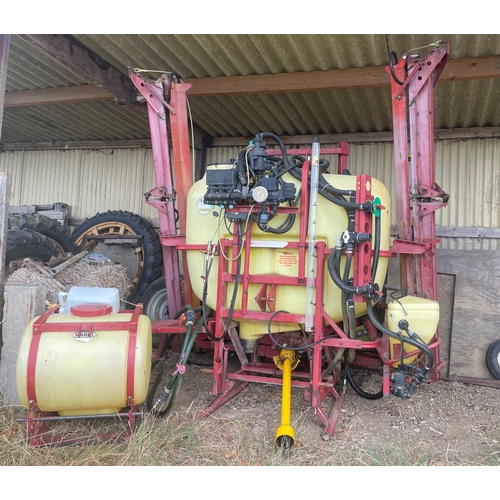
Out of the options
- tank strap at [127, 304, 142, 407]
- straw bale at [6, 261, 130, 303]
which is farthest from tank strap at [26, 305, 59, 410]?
straw bale at [6, 261, 130, 303]

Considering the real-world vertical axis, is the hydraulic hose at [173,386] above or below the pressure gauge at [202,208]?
below

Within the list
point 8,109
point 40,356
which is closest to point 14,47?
point 8,109

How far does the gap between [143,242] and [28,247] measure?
1.88 m

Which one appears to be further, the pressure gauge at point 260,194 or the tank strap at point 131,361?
the pressure gauge at point 260,194

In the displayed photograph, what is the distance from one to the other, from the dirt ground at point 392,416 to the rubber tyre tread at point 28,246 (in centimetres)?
289

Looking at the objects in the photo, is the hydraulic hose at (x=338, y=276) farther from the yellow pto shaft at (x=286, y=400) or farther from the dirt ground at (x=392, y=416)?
the dirt ground at (x=392, y=416)

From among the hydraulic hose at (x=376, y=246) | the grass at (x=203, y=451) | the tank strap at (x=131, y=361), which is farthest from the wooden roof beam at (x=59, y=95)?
the grass at (x=203, y=451)

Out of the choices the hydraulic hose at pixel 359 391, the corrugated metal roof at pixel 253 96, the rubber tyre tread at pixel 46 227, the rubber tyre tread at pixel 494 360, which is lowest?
the hydraulic hose at pixel 359 391

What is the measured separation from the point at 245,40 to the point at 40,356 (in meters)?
3.76

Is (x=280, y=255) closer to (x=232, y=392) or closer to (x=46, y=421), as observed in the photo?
(x=232, y=392)

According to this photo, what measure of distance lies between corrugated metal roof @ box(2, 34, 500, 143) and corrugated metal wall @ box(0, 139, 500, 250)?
1.31 ft

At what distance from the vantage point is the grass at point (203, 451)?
296cm

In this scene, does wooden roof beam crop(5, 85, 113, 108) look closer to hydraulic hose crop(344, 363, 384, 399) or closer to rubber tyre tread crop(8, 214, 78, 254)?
rubber tyre tread crop(8, 214, 78, 254)

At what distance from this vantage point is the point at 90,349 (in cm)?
314
